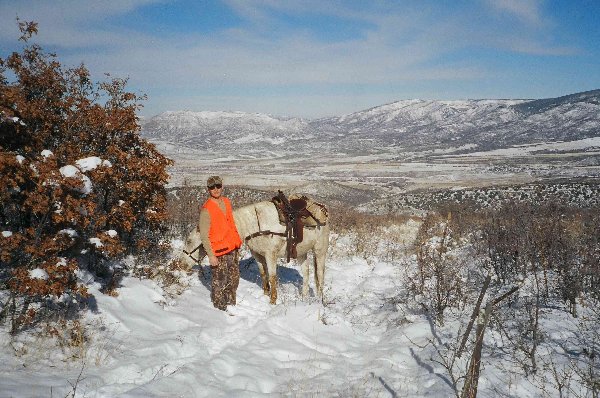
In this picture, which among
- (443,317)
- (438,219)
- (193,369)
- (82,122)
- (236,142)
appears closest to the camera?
(193,369)

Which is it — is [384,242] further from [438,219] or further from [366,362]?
[366,362]

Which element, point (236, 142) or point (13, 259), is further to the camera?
point (236, 142)

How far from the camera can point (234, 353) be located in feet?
15.7

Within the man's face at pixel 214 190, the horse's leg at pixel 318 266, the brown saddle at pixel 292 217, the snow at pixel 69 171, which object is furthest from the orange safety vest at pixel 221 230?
the horse's leg at pixel 318 266

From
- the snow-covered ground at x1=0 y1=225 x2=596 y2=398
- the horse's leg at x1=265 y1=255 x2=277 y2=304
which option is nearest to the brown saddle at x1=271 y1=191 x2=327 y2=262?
the horse's leg at x1=265 y1=255 x2=277 y2=304

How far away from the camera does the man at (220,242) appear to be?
19.5 feet

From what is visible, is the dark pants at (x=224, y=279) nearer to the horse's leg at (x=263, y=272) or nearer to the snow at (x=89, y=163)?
the horse's leg at (x=263, y=272)

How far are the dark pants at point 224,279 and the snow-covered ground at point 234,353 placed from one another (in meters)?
0.20

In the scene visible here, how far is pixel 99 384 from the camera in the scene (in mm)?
3564

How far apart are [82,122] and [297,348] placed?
15.7 feet

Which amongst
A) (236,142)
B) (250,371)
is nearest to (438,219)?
(250,371)

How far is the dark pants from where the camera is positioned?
6.25 meters

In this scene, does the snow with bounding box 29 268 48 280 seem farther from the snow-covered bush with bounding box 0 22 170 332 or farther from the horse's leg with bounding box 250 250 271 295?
the horse's leg with bounding box 250 250 271 295

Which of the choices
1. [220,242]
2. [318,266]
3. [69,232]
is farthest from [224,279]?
[69,232]
